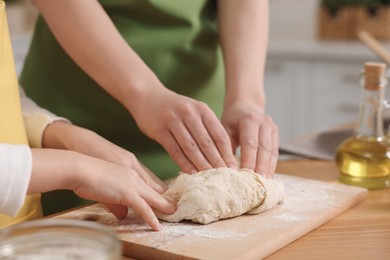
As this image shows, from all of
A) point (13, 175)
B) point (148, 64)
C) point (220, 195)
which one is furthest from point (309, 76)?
point (13, 175)

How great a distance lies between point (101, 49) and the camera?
1.25m

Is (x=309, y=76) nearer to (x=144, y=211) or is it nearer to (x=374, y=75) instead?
(x=374, y=75)

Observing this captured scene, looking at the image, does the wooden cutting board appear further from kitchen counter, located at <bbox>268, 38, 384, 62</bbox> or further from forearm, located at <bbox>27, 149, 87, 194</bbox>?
kitchen counter, located at <bbox>268, 38, 384, 62</bbox>

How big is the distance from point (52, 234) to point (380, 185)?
72cm

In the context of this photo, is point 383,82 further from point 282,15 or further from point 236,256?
point 282,15

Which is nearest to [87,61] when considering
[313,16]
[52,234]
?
[52,234]

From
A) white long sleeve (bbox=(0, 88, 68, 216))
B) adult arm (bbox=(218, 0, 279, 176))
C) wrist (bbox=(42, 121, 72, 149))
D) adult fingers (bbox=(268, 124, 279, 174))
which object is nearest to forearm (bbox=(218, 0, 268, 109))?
adult arm (bbox=(218, 0, 279, 176))

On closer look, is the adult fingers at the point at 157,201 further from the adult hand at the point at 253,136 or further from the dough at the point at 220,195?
the adult hand at the point at 253,136

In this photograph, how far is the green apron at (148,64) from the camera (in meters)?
1.45

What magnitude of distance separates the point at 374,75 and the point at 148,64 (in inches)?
18.5

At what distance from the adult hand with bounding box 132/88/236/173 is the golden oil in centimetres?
23

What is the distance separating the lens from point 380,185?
1238 millimetres

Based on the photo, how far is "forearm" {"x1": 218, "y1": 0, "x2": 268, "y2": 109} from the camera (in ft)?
4.40

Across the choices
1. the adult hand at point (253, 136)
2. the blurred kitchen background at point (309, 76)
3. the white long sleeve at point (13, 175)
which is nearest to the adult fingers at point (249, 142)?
the adult hand at point (253, 136)
